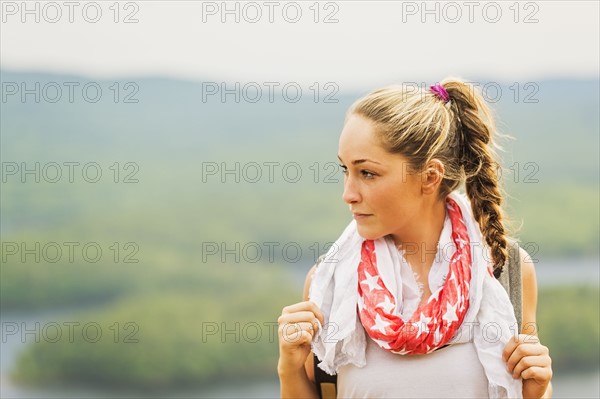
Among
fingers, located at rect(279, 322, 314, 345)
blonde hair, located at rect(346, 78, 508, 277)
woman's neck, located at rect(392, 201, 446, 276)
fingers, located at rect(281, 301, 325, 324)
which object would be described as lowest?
fingers, located at rect(279, 322, 314, 345)

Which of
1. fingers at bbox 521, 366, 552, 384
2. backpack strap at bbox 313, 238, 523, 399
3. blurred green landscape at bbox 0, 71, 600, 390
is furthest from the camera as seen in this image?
blurred green landscape at bbox 0, 71, 600, 390

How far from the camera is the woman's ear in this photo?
1.54 meters

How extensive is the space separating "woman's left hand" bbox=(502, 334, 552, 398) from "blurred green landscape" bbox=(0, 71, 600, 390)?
6366mm

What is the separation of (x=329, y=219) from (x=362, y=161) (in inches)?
271

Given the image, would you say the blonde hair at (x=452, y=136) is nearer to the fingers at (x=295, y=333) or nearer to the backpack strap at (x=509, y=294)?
the backpack strap at (x=509, y=294)

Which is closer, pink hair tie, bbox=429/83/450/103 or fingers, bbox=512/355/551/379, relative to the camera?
fingers, bbox=512/355/551/379

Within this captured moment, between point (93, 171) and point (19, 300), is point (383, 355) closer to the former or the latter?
point (19, 300)

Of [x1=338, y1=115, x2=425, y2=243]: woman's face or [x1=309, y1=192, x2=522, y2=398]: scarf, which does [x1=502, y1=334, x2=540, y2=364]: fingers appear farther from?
[x1=338, y1=115, x2=425, y2=243]: woman's face

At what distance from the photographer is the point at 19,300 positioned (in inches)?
323

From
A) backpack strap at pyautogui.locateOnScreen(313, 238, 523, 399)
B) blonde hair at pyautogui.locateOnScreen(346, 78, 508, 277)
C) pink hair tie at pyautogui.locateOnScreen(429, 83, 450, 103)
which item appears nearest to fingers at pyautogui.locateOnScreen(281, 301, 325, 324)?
backpack strap at pyautogui.locateOnScreen(313, 238, 523, 399)

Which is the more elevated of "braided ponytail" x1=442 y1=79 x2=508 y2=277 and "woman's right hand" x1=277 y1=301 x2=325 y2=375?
"braided ponytail" x1=442 y1=79 x2=508 y2=277

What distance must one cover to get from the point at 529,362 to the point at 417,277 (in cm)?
27

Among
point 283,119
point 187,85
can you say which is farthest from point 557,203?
point 187,85

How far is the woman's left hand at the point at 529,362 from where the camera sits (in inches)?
57.9
